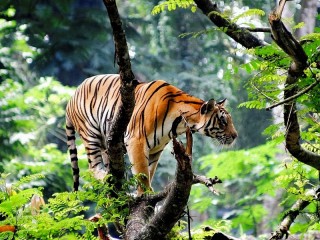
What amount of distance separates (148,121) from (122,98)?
1.79m

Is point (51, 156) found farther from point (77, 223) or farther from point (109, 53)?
point (77, 223)

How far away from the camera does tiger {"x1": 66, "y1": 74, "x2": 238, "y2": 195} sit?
518cm

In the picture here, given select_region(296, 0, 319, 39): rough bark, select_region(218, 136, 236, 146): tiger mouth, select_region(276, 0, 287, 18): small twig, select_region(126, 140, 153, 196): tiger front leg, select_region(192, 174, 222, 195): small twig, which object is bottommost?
select_region(296, 0, 319, 39): rough bark

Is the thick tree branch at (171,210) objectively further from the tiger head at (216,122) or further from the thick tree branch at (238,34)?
the tiger head at (216,122)

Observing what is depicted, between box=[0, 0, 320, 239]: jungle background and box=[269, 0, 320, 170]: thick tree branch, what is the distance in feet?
0.76

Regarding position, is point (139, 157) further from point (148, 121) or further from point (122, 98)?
point (122, 98)

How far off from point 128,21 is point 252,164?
6.54 m

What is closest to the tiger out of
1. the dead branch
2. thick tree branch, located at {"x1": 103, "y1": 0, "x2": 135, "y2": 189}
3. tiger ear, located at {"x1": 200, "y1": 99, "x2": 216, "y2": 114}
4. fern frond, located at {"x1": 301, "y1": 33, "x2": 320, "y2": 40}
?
tiger ear, located at {"x1": 200, "y1": 99, "x2": 216, "y2": 114}

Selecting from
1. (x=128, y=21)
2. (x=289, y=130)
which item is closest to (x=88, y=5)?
(x=128, y=21)

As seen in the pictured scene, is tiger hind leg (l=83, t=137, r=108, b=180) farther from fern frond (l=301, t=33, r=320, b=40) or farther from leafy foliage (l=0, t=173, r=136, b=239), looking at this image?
fern frond (l=301, t=33, r=320, b=40)

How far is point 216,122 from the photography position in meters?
5.18

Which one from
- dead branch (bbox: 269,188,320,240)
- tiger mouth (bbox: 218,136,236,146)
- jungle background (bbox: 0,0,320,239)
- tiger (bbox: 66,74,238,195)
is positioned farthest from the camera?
jungle background (bbox: 0,0,320,239)

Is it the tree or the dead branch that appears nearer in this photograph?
the tree

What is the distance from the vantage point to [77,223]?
131 inches
